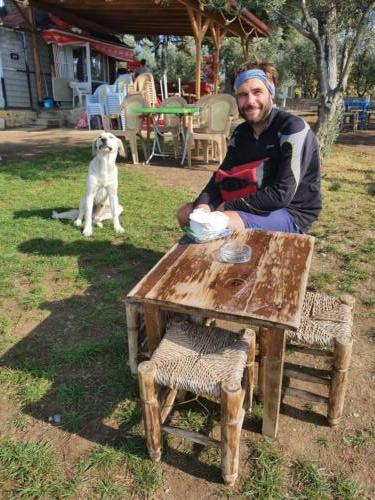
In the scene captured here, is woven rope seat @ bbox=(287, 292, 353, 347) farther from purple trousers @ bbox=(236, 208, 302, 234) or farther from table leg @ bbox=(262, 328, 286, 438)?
purple trousers @ bbox=(236, 208, 302, 234)

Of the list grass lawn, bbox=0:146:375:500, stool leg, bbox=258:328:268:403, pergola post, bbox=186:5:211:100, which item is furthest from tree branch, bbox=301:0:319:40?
stool leg, bbox=258:328:268:403

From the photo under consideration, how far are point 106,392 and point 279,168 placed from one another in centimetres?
175

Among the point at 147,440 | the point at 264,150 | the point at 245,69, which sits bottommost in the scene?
the point at 147,440

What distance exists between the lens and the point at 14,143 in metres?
10.5

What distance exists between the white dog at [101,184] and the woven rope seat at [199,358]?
2778 millimetres

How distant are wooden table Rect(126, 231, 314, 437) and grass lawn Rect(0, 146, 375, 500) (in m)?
0.26

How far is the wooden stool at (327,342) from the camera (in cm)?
193

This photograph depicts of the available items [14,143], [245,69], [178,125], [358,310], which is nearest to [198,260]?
[245,69]

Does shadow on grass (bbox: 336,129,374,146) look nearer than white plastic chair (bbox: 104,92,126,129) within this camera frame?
Yes

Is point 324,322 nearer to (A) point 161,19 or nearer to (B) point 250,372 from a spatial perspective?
(B) point 250,372

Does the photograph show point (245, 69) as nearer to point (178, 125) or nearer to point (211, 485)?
point (211, 485)

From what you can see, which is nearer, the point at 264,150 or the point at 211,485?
the point at 211,485

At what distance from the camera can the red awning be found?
1473 cm

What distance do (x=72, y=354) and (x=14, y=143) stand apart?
943 centimetres
